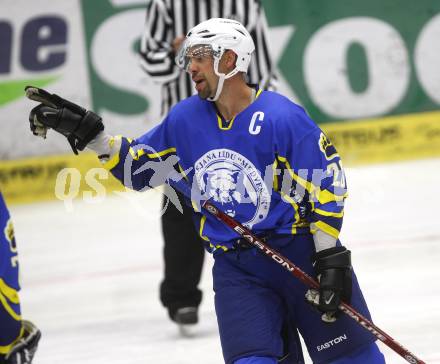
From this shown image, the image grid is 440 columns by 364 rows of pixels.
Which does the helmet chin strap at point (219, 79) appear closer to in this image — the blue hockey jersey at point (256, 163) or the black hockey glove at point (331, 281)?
the blue hockey jersey at point (256, 163)

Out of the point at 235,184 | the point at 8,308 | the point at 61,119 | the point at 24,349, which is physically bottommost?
the point at 24,349

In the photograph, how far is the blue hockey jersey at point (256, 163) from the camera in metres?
3.00

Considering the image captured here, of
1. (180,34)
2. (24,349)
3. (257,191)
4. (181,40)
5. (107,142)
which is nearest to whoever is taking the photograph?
(257,191)

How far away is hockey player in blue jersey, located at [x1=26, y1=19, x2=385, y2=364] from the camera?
2990 mm

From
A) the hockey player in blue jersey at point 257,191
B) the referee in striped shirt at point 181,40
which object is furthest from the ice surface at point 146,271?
the hockey player in blue jersey at point 257,191

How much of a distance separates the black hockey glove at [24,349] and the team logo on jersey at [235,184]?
78cm

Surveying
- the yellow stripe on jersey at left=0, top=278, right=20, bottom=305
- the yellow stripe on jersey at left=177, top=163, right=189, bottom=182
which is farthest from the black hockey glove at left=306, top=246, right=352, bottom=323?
the yellow stripe on jersey at left=0, top=278, right=20, bottom=305

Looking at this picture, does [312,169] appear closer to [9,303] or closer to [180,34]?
[9,303]

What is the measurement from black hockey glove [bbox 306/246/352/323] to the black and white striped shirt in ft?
6.27

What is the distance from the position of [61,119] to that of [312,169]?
0.74 metres

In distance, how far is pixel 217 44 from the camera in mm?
3111

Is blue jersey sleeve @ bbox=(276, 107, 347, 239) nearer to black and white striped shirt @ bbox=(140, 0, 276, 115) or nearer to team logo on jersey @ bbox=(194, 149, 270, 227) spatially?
team logo on jersey @ bbox=(194, 149, 270, 227)

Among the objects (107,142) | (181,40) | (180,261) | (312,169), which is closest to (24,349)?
(107,142)

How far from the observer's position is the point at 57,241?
657 centimetres
